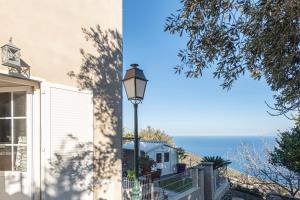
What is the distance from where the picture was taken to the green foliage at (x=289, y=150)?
16828mm

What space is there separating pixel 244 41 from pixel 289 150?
14.1 meters

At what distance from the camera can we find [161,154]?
79.9 feet

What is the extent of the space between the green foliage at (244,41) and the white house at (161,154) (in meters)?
17.2

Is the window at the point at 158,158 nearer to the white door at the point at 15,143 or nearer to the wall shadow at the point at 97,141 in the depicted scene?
the wall shadow at the point at 97,141

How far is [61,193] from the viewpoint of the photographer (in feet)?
17.0

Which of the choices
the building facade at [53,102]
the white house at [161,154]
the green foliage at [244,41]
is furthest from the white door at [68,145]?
the white house at [161,154]

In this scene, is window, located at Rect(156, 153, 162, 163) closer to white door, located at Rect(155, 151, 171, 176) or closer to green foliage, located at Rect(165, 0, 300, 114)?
white door, located at Rect(155, 151, 171, 176)

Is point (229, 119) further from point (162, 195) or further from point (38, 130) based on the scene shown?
point (38, 130)

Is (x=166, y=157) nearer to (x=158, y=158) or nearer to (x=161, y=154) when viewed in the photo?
(x=161, y=154)

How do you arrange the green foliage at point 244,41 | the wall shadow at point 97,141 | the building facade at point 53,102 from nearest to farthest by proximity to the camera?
1. the green foliage at point 244,41
2. the building facade at point 53,102
3. the wall shadow at point 97,141

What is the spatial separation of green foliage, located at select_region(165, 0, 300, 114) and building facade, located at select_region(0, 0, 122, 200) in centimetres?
168

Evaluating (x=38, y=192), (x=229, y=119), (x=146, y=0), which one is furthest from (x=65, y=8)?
(x=229, y=119)

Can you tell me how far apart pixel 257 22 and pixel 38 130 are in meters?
3.49

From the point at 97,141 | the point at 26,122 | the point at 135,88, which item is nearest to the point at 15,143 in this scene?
the point at 26,122
